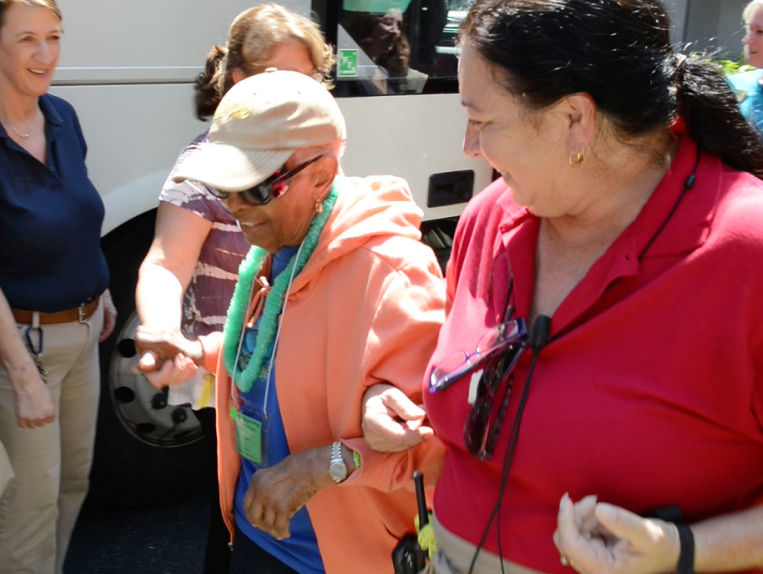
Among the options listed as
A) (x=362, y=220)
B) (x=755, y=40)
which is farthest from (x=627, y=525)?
(x=755, y=40)

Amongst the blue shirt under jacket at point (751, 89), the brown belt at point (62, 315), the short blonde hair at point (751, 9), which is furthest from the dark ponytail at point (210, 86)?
the short blonde hair at point (751, 9)

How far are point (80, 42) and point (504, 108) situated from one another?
209 centimetres

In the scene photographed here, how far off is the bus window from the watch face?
2133 mm

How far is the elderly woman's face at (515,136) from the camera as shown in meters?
1.34

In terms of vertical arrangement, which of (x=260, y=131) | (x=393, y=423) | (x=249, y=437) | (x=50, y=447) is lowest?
(x=50, y=447)

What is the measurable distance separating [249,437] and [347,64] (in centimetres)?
205

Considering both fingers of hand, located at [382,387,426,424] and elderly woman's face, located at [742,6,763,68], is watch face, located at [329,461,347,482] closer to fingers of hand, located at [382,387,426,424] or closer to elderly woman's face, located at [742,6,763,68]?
fingers of hand, located at [382,387,426,424]

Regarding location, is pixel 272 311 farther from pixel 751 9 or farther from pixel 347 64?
pixel 751 9

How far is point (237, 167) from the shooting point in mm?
1686

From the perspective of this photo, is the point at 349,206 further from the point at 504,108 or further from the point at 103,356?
the point at 103,356

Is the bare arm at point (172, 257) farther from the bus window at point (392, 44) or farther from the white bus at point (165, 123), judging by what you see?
the bus window at point (392, 44)

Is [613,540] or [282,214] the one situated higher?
[282,214]

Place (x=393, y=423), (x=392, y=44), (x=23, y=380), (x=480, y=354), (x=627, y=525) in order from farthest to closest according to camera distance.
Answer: (x=392, y=44), (x=23, y=380), (x=393, y=423), (x=480, y=354), (x=627, y=525)

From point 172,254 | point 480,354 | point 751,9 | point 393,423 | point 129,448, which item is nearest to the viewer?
point 480,354
